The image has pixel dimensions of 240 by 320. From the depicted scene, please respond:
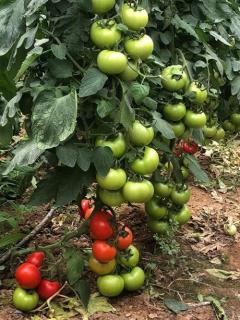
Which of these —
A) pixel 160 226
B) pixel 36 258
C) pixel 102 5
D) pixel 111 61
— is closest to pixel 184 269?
pixel 160 226

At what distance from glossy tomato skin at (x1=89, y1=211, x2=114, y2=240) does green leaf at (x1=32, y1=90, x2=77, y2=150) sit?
452mm

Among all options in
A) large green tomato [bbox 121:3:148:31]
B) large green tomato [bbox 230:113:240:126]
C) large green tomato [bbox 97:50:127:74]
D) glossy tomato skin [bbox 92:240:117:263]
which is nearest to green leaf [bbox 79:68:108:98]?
large green tomato [bbox 97:50:127:74]

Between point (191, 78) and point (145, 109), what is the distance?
1.17 ft

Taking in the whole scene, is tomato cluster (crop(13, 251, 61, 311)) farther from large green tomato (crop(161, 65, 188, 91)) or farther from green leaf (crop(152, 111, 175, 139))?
A: large green tomato (crop(161, 65, 188, 91))

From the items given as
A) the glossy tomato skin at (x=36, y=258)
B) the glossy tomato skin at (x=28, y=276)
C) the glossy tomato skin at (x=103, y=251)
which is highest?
the glossy tomato skin at (x=103, y=251)

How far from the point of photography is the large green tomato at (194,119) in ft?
7.32

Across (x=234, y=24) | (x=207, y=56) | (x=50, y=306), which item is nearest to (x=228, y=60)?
(x=234, y=24)

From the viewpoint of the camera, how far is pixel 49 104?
5.86 feet

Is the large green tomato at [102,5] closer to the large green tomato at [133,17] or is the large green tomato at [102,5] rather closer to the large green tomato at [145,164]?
the large green tomato at [133,17]

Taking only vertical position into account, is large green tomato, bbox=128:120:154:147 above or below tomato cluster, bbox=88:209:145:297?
above

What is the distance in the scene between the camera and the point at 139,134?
1.93m

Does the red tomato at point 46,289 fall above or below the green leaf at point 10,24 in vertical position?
below

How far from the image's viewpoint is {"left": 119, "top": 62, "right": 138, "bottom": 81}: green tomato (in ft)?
6.09

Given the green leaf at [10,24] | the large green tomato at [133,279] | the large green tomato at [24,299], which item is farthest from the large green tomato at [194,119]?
the large green tomato at [24,299]
